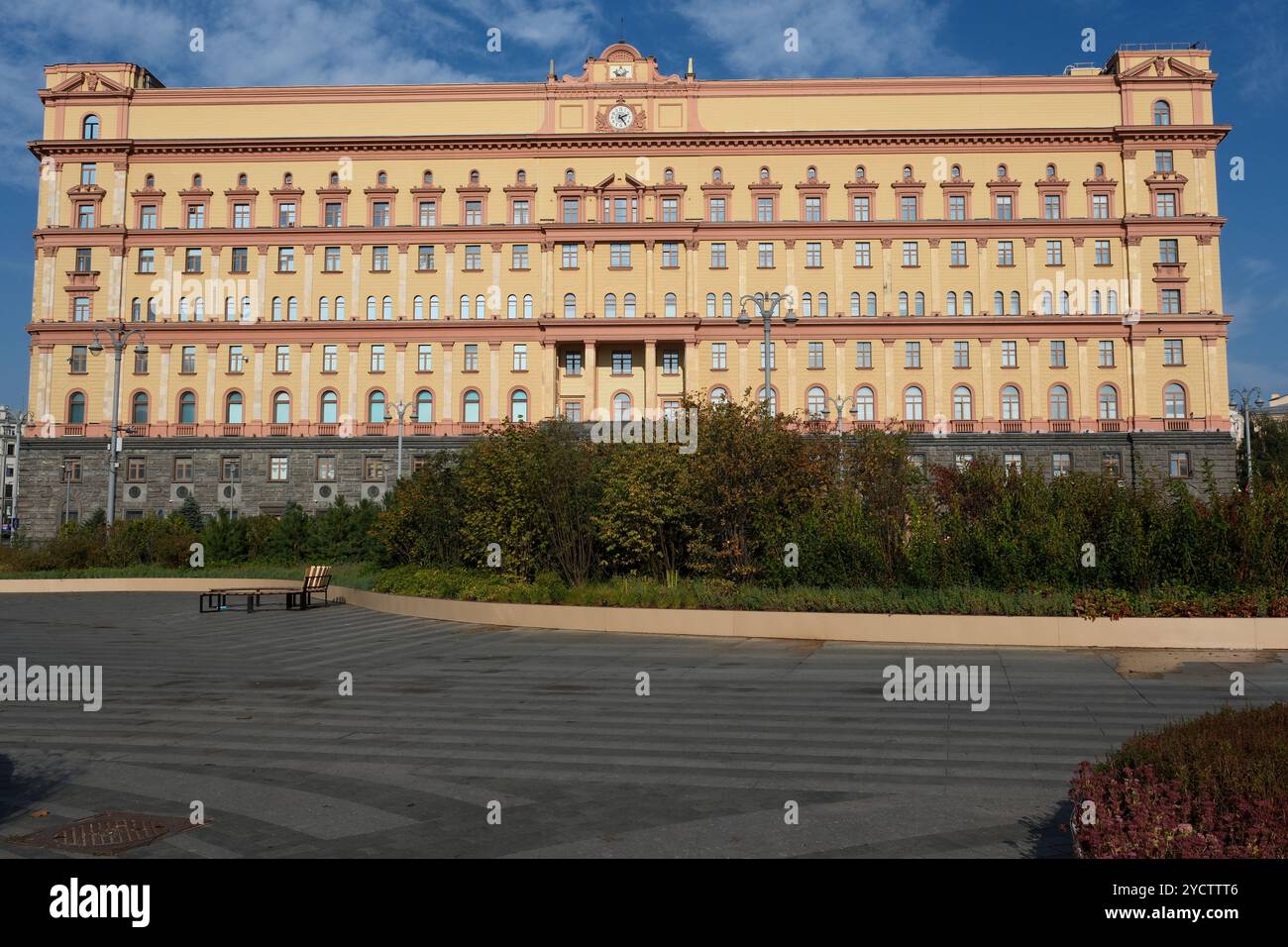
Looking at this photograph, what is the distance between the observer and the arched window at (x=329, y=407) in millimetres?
64188

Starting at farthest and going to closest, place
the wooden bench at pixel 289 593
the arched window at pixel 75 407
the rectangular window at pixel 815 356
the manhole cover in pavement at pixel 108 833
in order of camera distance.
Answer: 1. the arched window at pixel 75 407
2. the rectangular window at pixel 815 356
3. the wooden bench at pixel 289 593
4. the manhole cover in pavement at pixel 108 833

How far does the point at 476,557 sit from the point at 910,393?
136 feet

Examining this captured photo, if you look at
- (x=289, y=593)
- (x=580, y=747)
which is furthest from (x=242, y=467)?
(x=580, y=747)

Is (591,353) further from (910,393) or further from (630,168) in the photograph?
(910,393)

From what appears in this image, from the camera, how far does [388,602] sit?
2814 centimetres

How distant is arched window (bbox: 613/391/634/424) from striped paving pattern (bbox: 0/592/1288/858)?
44.7 m

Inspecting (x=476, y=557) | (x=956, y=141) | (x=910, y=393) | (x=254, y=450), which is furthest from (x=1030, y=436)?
(x=254, y=450)

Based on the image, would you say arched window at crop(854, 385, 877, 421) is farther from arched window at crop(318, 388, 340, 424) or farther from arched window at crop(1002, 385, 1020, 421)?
arched window at crop(318, 388, 340, 424)

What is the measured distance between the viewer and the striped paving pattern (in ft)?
23.9

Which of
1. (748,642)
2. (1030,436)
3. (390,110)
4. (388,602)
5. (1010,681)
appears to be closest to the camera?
(1010,681)

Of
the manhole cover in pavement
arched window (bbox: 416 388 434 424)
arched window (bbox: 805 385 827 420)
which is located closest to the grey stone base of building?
arched window (bbox: 416 388 434 424)

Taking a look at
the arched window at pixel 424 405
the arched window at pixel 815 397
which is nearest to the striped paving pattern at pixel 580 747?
the arched window at pixel 815 397

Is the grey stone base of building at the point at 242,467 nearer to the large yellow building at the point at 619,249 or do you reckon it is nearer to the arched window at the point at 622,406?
the large yellow building at the point at 619,249

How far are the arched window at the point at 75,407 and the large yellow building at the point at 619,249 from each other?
178mm
